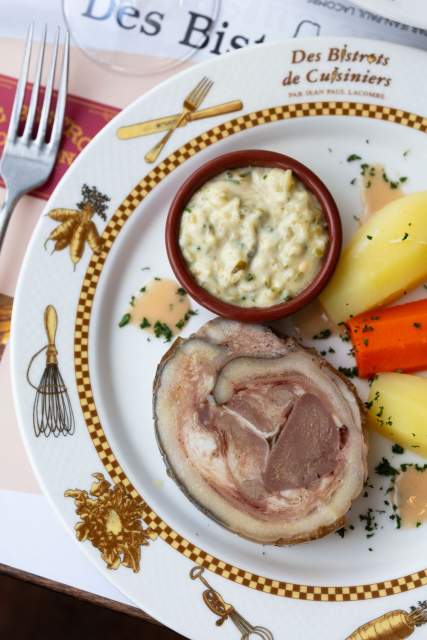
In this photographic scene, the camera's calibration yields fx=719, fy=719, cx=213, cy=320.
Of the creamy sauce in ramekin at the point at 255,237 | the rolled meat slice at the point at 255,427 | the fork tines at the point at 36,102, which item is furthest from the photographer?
the fork tines at the point at 36,102

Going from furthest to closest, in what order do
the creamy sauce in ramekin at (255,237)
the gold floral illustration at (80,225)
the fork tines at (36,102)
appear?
the fork tines at (36,102) < the gold floral illustration at (80,225) < the creamy sauce in ramekin at (255,237)

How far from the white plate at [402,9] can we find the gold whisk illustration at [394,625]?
1737 millimetres

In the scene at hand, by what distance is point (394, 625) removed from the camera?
2.17 meters

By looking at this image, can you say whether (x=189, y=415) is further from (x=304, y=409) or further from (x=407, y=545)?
(x=407, y=545)

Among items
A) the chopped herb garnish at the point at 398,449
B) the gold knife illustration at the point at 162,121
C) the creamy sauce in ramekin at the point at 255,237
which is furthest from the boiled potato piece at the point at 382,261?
the gold knife illustration at the point at 162,121

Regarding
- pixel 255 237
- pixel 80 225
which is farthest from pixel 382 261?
pixel 80 225

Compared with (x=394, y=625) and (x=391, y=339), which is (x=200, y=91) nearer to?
(x=391, y=339)

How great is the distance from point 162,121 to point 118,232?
38 cm

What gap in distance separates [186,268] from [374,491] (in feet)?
3.02

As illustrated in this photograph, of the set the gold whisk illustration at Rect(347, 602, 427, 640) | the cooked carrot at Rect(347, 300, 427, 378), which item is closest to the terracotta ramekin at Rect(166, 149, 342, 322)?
the cooked carrot at Rect(347, 300, 427, 378)

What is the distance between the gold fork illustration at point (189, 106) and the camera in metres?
2.27

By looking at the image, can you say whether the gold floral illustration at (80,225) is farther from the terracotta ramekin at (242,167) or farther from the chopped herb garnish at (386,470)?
the chopped herb garnish at (386,470)

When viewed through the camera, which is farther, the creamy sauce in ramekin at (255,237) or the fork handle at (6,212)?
the fork handle at (6,212)

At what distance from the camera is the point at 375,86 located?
2.26 meters
